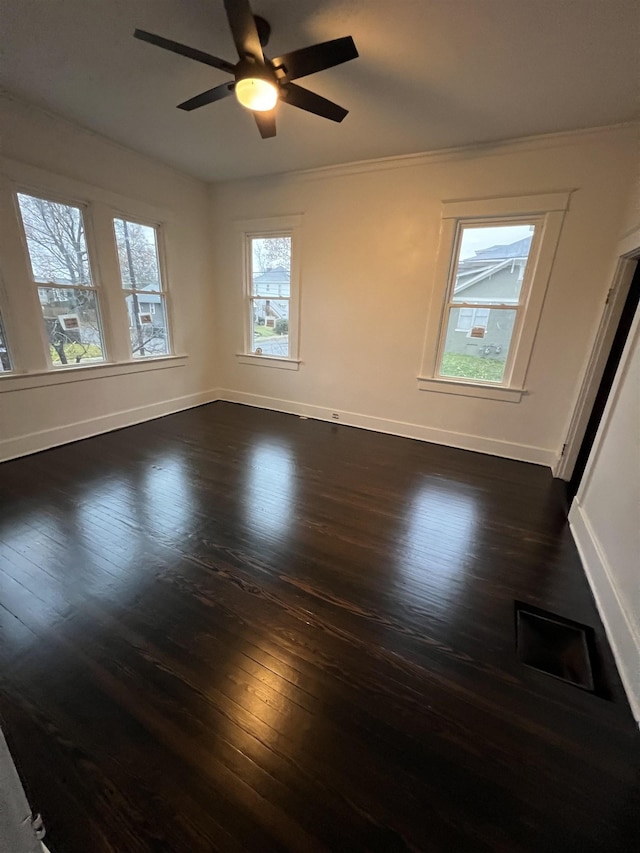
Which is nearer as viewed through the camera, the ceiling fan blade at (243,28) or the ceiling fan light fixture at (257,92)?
the ceiling fan blade at (243,28)

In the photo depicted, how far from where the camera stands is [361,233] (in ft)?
12.6

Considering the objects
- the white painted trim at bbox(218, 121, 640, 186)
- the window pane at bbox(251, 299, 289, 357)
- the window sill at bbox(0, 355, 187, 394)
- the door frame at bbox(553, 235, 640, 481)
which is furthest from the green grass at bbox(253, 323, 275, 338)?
the door frame at bbox(553, 235, 640, 481)

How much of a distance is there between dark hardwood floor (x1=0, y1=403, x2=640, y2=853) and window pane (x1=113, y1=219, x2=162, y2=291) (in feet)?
8.01

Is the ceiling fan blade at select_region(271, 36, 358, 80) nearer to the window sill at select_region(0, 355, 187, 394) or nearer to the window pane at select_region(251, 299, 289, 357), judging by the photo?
the window pane at select_region(251, 299, 289, 357)

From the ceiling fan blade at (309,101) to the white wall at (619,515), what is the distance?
2.22 meters

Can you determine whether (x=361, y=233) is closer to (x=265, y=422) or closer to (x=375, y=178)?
(x=375, y=178)

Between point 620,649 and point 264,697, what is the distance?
158cm

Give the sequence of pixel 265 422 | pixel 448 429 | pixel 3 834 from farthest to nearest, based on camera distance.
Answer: pixel 265 422, pixel 448 429, pixel 3 834

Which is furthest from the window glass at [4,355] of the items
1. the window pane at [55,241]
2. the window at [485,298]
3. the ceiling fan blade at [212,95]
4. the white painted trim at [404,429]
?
the window at [485,298]

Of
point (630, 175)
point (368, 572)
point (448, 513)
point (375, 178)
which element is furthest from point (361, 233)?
point (368, 572)

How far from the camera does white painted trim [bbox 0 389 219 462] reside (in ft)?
10.4

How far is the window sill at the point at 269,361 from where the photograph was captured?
468 centimetres

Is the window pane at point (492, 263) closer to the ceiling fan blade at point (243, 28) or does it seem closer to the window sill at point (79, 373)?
→ the ceiling fan blade at point (243, 28)

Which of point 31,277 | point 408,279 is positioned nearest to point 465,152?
point 408,279
